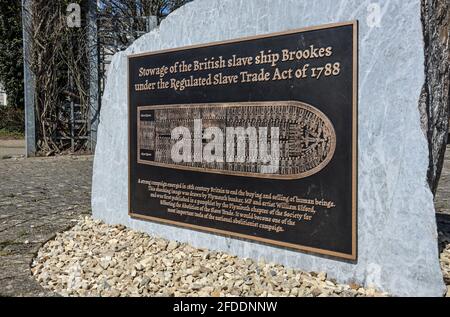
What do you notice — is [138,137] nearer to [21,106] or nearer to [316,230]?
[316,230]

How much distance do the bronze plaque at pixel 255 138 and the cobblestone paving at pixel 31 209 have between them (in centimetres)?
106

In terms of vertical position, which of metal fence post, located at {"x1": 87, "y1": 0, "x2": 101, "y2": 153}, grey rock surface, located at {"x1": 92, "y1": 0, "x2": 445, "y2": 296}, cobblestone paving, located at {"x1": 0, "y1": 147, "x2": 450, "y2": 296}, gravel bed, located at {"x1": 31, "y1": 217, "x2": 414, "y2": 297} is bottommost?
gravel bed, located at {"x1": 31, "y1": 217, "x2": 414, "y2": 297}

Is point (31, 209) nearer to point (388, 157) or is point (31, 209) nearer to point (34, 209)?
point (34, 209)

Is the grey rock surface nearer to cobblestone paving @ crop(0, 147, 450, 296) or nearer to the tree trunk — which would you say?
the tree trunk

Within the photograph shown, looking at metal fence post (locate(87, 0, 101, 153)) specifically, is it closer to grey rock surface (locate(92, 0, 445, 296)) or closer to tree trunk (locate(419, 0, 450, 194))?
grey rock surface (locate(92, 0, 445, 296))

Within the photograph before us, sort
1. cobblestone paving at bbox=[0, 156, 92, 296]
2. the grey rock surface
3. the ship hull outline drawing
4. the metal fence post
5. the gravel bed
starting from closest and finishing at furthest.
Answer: the grey rock surface → the gravel bed → the ship hull outline drawing → cobblestone paving at bbox=[0, 156, 92, 296] → the metal fence post

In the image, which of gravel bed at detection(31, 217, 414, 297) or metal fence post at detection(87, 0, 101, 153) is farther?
metal fence post at detection(87, 0, 101, 153)

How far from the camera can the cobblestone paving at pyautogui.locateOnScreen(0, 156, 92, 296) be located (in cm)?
353

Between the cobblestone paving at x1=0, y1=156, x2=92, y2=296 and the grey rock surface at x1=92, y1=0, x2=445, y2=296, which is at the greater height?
the grey rock surface at x1=92, y1=0, x2=445, y2=296

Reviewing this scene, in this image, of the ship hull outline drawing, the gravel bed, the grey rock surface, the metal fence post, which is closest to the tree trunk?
the grey rock surface

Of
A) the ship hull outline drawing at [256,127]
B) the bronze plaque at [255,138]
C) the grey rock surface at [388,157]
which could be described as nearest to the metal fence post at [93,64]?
the bronze plaque at [255,138]

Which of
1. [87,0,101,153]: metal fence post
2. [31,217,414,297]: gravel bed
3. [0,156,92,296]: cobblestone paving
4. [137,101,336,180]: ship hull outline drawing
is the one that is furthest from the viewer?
[87,0,101,153]: metal fence post

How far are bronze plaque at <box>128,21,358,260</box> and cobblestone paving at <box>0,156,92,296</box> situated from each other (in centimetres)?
106

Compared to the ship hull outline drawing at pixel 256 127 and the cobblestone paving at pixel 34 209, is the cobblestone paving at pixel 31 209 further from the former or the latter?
the ship hull outline drawing at pixel 256 127
